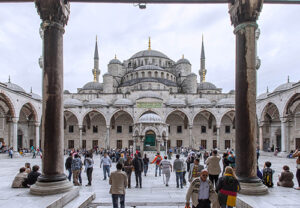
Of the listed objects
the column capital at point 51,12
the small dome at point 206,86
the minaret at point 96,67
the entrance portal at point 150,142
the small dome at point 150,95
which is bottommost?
the entrance portal at point 150,142

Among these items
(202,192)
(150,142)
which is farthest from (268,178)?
(150,142)

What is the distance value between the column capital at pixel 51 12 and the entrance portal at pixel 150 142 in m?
13.4

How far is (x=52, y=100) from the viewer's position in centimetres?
481

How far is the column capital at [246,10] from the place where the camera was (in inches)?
190

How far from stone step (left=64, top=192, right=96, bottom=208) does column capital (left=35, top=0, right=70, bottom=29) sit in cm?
354

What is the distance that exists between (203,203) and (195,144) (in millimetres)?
28285

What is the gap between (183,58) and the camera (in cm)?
4138

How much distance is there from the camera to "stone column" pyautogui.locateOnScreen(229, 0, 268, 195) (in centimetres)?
473

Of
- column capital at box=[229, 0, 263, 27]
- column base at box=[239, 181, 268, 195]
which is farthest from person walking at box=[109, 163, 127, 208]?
column capital at box=[229, 0, 263, 27]

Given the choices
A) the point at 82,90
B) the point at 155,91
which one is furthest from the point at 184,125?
the point at 82,90

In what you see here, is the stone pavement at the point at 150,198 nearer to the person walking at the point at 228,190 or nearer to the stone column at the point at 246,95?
the stone column at the point at 246,95

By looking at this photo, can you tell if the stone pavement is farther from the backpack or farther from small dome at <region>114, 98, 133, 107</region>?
small dome at <region>114, 98, 133, 107</region>

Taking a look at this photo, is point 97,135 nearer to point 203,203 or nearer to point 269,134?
point 269,134

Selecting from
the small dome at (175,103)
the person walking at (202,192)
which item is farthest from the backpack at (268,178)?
the small dome at (175,103)
